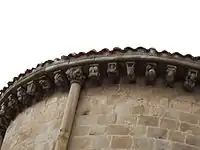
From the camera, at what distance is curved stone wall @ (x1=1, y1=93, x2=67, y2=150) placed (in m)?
9.80

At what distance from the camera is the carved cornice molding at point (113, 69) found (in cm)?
986

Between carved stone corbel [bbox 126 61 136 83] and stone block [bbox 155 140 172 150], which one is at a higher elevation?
carved stone corbel [bbox 126 61 136 83]

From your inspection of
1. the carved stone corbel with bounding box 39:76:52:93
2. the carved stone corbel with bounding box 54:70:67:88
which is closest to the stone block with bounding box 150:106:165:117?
→ the carved stone corbel with bounding box 54:70:67:88

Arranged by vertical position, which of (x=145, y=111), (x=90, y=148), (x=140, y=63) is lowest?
(x=90, y=148)

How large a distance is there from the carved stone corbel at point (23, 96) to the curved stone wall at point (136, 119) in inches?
50.5

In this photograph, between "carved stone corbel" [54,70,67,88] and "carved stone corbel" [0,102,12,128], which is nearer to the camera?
"carved stone corbel" [54,70,67,88]

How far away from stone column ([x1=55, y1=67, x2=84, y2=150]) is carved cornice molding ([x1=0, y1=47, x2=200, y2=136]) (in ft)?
0.06

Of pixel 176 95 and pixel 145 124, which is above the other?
pixel 176 95

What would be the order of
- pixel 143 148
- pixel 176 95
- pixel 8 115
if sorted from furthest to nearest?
1. pixel 8 115
2. pixel 176 95
3. pixel 143 148

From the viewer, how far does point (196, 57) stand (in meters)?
9.93

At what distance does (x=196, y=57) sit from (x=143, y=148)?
6.33 ft

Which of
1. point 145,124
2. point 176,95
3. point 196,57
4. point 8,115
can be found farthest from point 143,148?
point 8,115

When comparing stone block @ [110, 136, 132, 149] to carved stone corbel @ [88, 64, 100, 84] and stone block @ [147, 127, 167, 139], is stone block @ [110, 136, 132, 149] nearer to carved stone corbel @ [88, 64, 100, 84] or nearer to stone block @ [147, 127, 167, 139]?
stone block @ [147, 127, 167, 139]

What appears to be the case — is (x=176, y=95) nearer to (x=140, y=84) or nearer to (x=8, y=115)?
(x=140, y=84)
